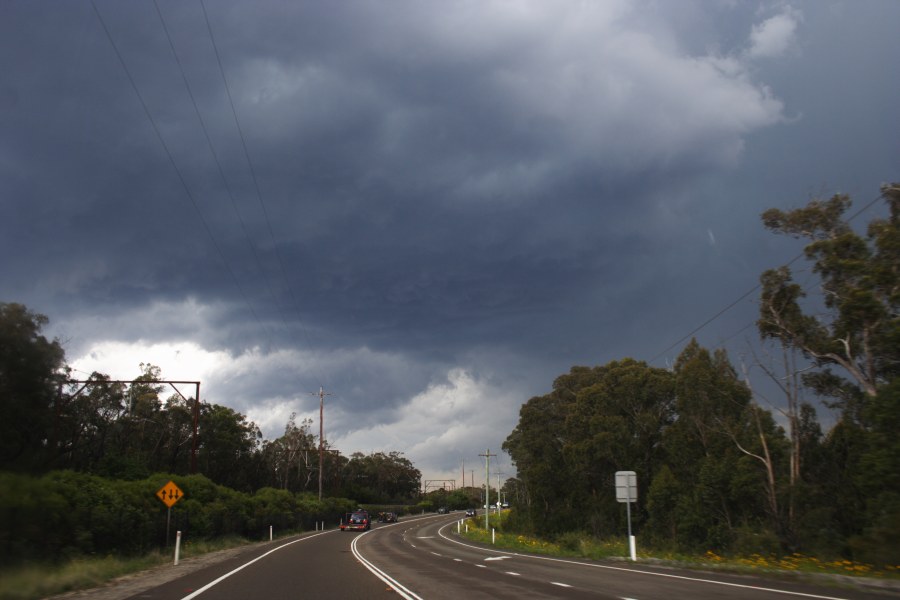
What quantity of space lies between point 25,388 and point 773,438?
4818 cm

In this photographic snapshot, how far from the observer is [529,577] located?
19.0 metres

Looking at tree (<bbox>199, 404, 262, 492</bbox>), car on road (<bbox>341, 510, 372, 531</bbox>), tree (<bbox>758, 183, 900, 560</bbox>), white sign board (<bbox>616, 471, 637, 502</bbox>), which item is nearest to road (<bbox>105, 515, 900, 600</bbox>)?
white sign board (<bbox>616, 471, 637, 502</bbox>)

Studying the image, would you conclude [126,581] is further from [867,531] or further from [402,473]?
[402,473]

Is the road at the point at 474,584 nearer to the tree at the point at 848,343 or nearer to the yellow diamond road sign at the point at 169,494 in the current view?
the yellow diamond road sign at the point at 169,494

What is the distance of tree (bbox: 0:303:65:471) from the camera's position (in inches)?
405

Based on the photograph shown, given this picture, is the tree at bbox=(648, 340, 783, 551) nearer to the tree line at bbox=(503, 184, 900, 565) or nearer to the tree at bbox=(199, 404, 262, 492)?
the tree line at bbox=(503, 184, 900, 565)

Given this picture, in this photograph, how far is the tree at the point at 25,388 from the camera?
10289mm

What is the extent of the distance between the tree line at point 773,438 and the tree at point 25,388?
97.2 ft

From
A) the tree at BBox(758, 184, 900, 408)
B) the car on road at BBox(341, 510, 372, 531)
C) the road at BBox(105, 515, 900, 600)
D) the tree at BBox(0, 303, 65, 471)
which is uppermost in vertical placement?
the tree at BBox(758, 184, 900, 408)

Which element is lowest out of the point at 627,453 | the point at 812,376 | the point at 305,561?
the point at 305,561

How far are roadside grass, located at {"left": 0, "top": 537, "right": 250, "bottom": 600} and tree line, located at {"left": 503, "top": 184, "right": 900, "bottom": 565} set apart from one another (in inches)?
1129

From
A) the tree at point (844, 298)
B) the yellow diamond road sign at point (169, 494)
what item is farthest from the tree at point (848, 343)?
the yellow diamond road sign at point (169, 494)

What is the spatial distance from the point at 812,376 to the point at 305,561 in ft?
110

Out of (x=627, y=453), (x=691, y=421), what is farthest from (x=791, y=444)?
(x=627, y=453)
